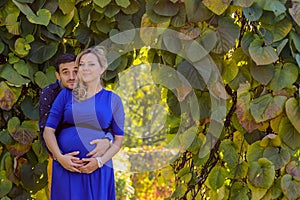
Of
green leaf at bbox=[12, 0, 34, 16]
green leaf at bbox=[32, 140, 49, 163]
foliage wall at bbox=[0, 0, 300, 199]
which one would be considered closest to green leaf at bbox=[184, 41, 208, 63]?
foliage wall at bbox=[0, 0, 300, 199]

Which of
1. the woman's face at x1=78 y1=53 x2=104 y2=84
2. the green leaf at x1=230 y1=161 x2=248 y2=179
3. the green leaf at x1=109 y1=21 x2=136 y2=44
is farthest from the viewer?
the green leaf at x1=109 y1=21 x2=136 y2=44

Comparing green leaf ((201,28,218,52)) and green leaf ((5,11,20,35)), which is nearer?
green leaf ((201,28,218,52))

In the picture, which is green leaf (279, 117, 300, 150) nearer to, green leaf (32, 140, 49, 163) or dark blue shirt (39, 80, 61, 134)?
dark blue shirt (39, 80, 61, 134)

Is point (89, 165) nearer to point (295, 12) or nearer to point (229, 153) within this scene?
point (229, 153)

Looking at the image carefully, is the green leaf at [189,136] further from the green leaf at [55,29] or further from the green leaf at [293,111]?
the green leaf at [55,29]

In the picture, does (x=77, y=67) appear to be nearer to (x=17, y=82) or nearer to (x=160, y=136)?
(x=17, y=82)

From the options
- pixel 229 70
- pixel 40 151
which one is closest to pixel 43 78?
pixel 40 151

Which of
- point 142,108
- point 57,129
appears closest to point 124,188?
point 142,108

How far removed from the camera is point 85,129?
7.24ft

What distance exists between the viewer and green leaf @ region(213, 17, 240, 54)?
2326 millimetres

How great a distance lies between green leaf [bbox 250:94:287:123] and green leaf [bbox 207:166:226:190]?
0.28 m

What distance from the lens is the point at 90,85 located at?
87.0 inches

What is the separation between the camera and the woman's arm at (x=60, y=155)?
7.28 feet

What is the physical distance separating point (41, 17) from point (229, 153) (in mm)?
921
